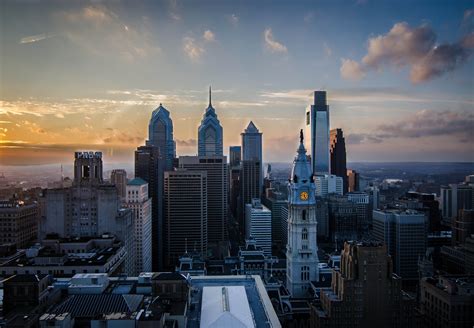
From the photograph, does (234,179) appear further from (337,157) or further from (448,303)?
(448,303)

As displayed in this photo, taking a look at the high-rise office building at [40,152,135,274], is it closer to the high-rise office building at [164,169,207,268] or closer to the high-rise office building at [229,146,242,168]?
the high-rise office building at [164,169,207,268]

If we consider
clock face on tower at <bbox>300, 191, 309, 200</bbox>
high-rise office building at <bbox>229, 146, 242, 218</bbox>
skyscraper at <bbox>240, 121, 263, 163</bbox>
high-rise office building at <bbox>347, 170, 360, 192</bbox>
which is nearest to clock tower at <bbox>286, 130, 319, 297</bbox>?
clock face on tower at <bbox>300, 191, 309, 200</bbox>

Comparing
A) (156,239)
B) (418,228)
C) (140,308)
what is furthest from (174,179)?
(140,308)

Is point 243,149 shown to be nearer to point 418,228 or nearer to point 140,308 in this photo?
point 418,228

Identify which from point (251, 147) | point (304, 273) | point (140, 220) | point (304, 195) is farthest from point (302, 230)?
point (251, 147)

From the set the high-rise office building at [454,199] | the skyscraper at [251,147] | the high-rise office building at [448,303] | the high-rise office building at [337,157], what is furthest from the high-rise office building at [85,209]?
the high-rise office building at [337,157]

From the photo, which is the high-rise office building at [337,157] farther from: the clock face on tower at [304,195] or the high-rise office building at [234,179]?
the clock face on tower at [304,195]
